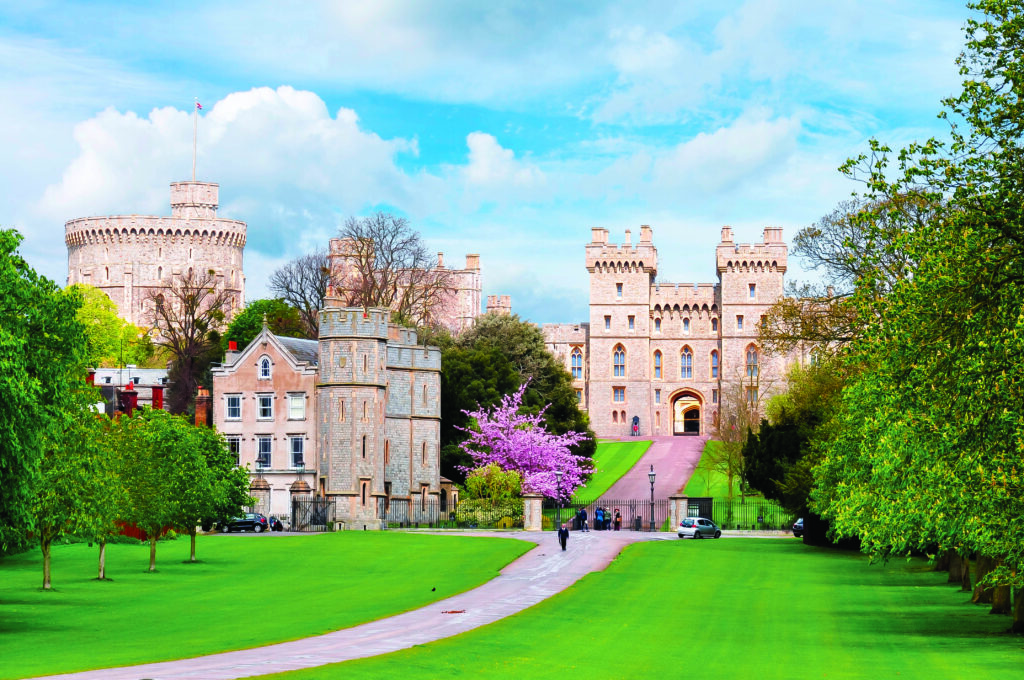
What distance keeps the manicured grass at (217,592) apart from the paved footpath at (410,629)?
71cm

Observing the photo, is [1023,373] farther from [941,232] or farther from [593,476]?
[593,476]

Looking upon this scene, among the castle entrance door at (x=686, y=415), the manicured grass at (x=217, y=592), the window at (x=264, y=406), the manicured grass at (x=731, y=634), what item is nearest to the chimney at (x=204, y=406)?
the window at (x=264, y=406)

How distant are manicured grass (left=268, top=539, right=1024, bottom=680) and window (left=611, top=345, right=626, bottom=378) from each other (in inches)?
2989

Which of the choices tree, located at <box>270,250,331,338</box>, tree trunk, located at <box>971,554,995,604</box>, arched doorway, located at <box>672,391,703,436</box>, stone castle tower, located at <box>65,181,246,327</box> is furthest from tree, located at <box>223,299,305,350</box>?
tree trunk, located at <box>971,554,995,604</box>

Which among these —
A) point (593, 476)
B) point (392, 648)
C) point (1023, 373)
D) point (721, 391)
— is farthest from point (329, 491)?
point (721, 391)

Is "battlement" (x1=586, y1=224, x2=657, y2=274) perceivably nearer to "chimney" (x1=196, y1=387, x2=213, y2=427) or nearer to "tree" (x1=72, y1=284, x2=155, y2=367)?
"tree" (x1=72, y1=284, x2=155, y2=367)

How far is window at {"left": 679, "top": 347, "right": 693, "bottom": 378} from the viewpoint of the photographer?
11606 centimetres

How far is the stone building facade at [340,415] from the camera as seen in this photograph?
61.1 meters

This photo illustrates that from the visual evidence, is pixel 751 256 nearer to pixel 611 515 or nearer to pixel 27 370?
pixel 611 515

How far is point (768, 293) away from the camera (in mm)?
113375

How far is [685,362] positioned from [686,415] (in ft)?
25.4

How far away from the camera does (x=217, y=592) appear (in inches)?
1302

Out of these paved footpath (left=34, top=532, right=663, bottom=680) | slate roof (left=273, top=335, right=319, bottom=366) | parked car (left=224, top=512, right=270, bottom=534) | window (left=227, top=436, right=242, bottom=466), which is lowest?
parked car (left=224, top=512, right=270, bottom=534)

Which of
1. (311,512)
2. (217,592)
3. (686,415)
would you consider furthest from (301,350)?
(686,415)
